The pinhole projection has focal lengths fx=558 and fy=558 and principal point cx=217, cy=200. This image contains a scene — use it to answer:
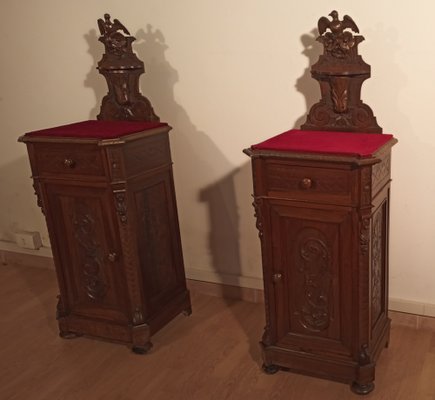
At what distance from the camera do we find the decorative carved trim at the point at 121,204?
232cm

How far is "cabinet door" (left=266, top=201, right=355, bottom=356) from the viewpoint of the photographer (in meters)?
2.01

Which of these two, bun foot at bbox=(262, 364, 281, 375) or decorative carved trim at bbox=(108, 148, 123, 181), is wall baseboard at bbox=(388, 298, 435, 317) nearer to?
bun foot at bbox=(262, 364, 281, 375)

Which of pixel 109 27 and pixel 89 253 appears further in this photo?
pixel 109 27

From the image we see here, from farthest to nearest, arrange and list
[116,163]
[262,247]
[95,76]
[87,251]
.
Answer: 1. [95,76]
2. [87,251]
3. [116,163]
4. [262,247]

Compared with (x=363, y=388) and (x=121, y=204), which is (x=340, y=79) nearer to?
(x=121, y=204)

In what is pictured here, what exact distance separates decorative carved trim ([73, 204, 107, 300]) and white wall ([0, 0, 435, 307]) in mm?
624

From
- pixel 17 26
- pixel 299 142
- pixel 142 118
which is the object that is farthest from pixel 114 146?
pixel 17 26

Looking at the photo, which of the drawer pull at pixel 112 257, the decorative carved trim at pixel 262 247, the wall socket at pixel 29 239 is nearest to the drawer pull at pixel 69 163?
the drawer pull at pixel 112 257

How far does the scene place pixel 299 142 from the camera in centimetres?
207

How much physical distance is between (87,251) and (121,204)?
333 mm

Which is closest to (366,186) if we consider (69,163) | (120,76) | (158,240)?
(158,240)

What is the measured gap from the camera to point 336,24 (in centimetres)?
217

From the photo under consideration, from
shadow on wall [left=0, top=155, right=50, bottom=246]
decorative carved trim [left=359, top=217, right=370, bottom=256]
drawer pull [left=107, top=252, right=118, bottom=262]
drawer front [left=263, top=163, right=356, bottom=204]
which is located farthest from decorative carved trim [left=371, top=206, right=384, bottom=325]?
shadow on wall [left=0, top=155, right=50, bottom=246]

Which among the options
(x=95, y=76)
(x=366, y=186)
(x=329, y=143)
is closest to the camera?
(x=366, y=186)
